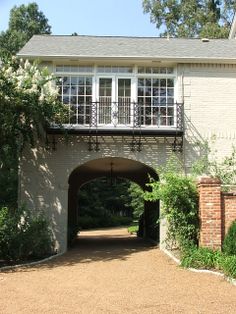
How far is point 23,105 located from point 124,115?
393cm

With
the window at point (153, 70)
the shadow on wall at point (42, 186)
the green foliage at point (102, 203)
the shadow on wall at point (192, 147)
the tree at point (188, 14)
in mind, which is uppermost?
the tree at point (188, 14)

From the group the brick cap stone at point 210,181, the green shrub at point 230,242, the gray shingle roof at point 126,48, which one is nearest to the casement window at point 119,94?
the gray shingle roof at point 126,48

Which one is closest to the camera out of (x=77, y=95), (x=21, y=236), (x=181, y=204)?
(x=181, y=204)

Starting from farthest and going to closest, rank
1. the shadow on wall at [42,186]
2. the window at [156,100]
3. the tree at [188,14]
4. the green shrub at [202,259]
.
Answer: the tree at [188,14], the window at [156,100], the shadow on wall at [42,186], the green shrub at [202,259]

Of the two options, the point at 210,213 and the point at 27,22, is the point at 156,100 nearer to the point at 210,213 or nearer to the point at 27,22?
the point at 210,213

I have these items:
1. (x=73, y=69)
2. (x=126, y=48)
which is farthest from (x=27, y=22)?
(x=73, y=69)

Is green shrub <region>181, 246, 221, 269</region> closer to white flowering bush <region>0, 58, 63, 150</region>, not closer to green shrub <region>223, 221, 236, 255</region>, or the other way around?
green shrub <region>223, 221, 236, 255</region>

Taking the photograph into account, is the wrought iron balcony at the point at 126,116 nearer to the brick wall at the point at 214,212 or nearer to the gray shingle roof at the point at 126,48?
the gray shingle roof at the point at 126,48

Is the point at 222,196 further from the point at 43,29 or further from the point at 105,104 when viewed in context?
the point at 43,29

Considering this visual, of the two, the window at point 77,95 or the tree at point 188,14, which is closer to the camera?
the window at point 77,95

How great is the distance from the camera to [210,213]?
44.2 feet

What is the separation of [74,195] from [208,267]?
12982 mm

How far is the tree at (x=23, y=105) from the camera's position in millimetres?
14906

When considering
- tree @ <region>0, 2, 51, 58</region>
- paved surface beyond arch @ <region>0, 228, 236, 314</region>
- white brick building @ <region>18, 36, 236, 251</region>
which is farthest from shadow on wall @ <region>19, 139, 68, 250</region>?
tree @ <region>0, 2, 51, 58</region>
